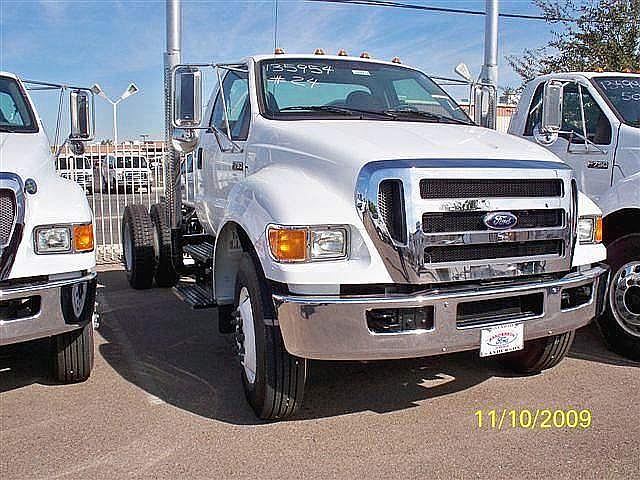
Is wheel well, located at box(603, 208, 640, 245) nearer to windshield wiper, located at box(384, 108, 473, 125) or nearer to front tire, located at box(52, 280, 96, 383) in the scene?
windshield wiper, located at box(384, 108, 473, 125)

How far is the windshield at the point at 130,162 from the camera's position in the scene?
493 inches

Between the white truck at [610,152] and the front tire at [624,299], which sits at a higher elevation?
the white truck at [610,152]

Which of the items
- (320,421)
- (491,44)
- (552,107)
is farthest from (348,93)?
(491,44)

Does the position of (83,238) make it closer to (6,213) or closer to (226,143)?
(6,213)

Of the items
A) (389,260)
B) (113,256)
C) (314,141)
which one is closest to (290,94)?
(314,141)

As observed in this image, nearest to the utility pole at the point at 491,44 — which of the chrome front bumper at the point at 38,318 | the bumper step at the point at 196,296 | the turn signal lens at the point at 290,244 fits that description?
the bumper step at the point at 196,296

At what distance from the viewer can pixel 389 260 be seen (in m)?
3.66

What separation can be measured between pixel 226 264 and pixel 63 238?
1.19 meters

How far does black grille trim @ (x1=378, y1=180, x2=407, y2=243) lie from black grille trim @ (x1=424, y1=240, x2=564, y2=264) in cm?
17

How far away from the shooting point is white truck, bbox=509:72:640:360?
17.5 feet

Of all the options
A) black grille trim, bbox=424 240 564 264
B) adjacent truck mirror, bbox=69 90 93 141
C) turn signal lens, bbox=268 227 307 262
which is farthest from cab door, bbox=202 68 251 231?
black grille trim, bbox=424 240 564 264

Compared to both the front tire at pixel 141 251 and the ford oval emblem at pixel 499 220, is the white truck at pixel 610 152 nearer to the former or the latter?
the ford oval emblem at pixel 499 220

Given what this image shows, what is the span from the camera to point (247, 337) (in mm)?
4254
